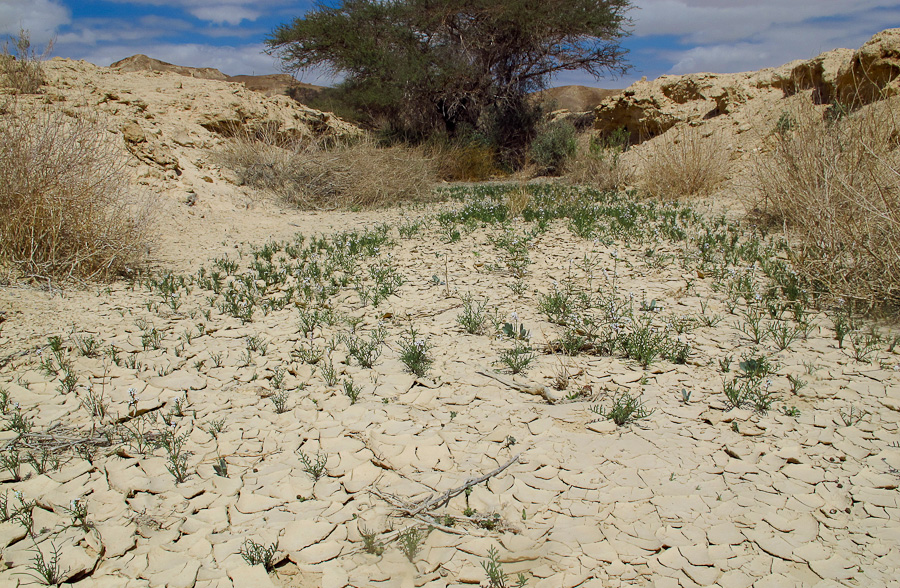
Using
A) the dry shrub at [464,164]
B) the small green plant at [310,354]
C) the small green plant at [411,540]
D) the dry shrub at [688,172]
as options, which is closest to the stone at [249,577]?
the small green plant at [411,540]

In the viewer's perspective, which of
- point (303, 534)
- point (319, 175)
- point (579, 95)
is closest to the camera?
point (303, 534)

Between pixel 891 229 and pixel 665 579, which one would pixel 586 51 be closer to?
pixel 891 229

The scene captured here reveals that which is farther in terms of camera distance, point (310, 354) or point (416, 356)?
point (310, 354)

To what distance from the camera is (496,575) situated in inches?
70.6

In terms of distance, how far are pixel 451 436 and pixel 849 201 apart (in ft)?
10.9

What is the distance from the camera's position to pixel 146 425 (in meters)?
2.77

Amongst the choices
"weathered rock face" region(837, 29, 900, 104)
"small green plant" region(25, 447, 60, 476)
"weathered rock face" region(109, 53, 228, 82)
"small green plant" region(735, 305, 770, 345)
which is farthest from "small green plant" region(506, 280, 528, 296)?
"weathered rock face" region(109, 53, 228, 82)

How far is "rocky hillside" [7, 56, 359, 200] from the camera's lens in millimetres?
8539

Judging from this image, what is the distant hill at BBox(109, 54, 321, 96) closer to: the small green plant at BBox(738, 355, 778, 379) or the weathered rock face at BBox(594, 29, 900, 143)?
the weathered rock face at BBox(594, 29, 900, 143)

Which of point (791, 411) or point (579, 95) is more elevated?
point (579, 95)

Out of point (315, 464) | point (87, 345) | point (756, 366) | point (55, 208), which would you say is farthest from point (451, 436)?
point (55, 208)

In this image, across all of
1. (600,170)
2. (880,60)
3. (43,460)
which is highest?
(880,60)

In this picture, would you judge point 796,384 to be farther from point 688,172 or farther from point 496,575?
point 688,172

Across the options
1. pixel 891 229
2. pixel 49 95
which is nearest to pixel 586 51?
pixel 49 95
